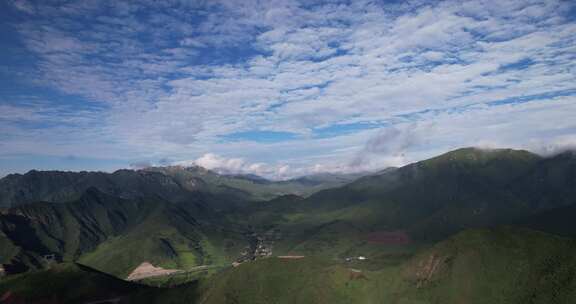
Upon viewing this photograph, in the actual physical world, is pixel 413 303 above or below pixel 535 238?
below

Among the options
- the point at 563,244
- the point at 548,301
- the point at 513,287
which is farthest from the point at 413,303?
the point at 563,244

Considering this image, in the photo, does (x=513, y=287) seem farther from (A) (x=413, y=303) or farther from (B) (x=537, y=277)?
(A) (x=413, y=303)

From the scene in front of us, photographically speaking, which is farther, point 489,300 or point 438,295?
point 438,295

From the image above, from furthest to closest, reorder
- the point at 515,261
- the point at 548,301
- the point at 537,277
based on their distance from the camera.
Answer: the point at 515,261 < the point at 537,277 < the point at 548,301

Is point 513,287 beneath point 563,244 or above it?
beneath

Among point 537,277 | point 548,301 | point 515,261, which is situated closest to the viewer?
point 548,301

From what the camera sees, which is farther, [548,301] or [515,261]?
[515,261]

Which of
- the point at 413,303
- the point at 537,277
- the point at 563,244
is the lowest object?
the point at 413,303

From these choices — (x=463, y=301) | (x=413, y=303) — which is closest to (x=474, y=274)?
(x=463, y=301)

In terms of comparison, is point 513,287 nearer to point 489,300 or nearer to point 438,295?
point 489,300
